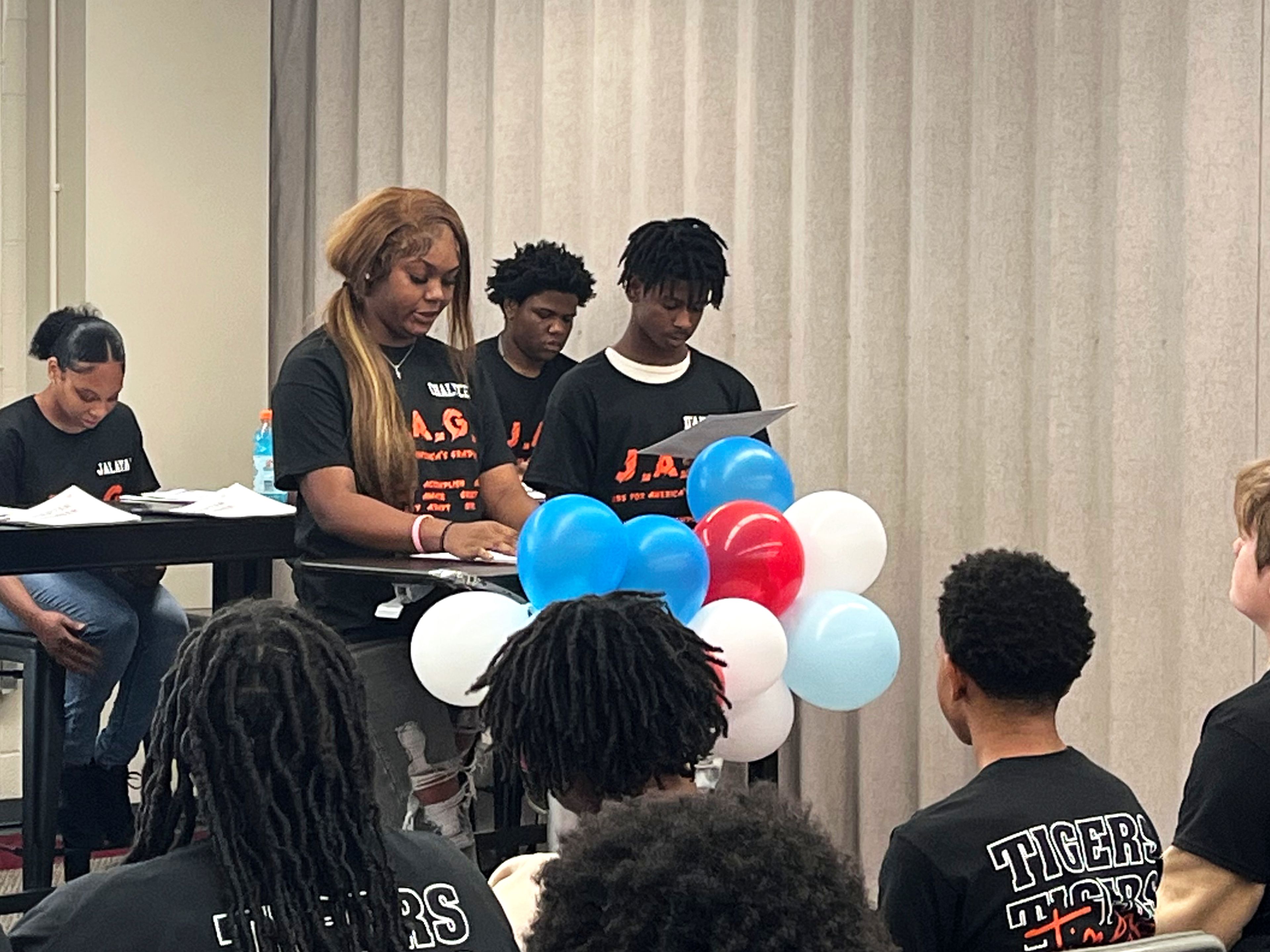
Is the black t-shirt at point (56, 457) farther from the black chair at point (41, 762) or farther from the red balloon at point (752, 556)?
the red balloon at point (752, 556)

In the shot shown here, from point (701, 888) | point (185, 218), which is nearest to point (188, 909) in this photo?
A: point (701, 888)

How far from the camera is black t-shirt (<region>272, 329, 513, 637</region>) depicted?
2.73 metres

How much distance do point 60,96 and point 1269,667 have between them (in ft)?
11.2

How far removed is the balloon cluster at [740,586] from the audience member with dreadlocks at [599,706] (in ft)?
1.95

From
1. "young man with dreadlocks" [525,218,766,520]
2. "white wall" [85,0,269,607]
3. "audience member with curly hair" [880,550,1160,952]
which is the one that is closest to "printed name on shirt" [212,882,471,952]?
"audience member with curly hair" [880,550,1160,952]

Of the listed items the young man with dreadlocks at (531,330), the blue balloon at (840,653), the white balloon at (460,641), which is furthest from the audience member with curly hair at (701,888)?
the young man with dreadlocks at (531,330)

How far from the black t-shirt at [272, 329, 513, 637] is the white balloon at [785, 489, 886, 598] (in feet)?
1.86

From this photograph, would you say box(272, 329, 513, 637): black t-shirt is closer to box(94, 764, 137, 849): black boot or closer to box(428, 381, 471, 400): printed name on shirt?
box(428, 381, 471, 400): printed name on shirt

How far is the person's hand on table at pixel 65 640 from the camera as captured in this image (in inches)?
137

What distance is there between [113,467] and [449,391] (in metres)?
1.25

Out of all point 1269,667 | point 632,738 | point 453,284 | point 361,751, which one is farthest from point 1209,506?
point 361,751

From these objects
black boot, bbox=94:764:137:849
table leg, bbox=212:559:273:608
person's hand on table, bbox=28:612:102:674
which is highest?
table leg, bbox=212:559:273:608

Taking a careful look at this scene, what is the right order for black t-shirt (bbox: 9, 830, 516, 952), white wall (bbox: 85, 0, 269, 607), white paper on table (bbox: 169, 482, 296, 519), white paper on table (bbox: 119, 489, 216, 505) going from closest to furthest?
1. black t-shirt (bbox: 9, 830, 516, 952)
2. white paper on table (bbox: 169, 482, 296, 519)
3. white paper on table (bbox: 119, 489, 216, 505)
4. white wall (bbox: 85, 0, 269, 607)

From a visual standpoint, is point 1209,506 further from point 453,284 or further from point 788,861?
point 788,861
